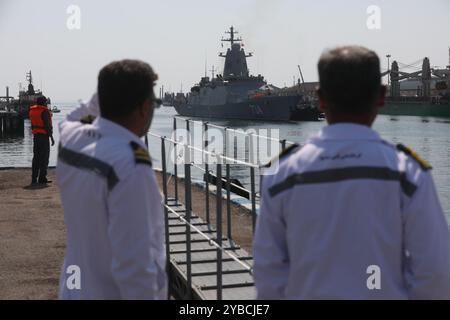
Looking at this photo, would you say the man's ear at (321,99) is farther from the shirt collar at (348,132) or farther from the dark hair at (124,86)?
the dark hair at (124,86)

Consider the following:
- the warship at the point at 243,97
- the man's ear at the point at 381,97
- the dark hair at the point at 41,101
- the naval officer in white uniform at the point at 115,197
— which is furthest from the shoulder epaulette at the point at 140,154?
the warship at the point at 243,97

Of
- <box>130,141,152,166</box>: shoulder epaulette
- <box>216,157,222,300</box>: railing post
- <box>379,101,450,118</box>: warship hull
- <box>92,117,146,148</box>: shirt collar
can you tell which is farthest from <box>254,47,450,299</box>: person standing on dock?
<box>379,101,450,118</box>: warship hull

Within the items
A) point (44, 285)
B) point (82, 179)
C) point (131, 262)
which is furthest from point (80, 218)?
point (44, 285)

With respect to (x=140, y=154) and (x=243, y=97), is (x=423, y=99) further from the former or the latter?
(x=140, y=154)

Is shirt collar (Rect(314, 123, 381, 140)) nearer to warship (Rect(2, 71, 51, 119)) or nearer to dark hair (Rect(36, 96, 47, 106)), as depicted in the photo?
dark hair (Rect(36, 96, 47, 106))

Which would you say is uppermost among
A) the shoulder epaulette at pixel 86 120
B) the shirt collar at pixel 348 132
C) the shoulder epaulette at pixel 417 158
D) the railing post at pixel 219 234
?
the shoulder epaulette at pixel 86 120

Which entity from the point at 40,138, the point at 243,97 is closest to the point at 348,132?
the point at 40,138

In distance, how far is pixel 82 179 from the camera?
2.31m

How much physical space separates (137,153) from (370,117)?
0.83 m

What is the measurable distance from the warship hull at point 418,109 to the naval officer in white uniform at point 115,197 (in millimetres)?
87596

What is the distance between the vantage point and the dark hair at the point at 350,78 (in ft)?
6.32

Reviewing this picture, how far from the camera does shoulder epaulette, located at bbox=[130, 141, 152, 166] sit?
2.19 meters

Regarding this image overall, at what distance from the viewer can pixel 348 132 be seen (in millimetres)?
1954

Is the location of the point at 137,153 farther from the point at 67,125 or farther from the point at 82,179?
the point at 67,125
